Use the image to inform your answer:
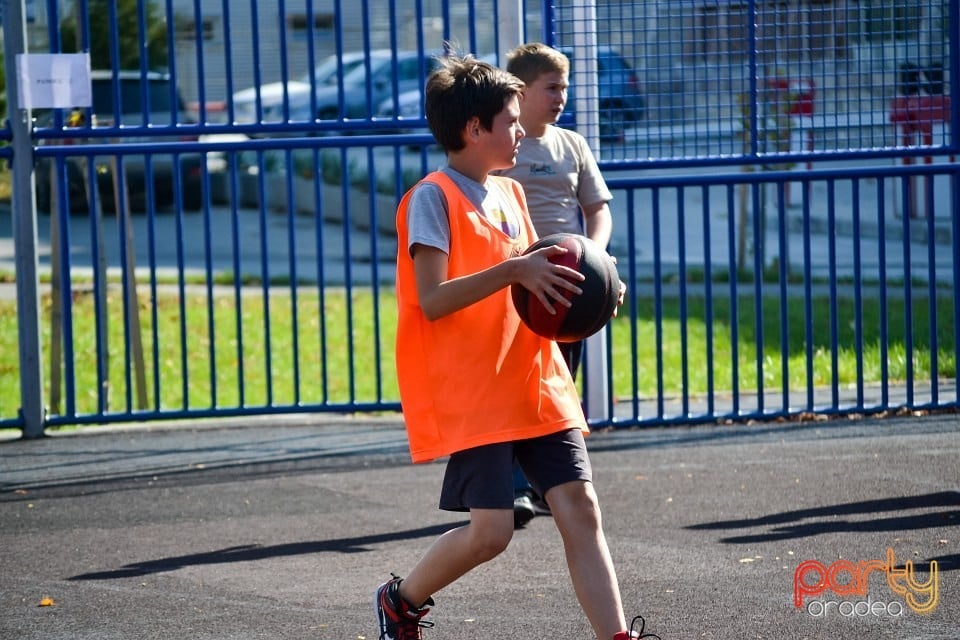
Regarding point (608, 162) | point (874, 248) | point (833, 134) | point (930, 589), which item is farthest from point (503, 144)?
point (874, 248)

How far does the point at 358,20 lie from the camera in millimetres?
28750

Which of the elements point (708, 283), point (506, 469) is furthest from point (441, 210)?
point (708, 283)

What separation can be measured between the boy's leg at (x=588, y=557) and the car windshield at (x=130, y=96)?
43.2 feet

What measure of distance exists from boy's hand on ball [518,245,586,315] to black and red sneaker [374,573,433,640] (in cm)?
92

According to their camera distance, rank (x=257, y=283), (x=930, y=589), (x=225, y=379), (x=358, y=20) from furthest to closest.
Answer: (x=358, y=20), (x=257, y=283), (x=225, y=379), (x=930, y=589)

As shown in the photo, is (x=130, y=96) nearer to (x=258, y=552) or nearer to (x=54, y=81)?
(x=54, y=81)

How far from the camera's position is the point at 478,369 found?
11.8 feet

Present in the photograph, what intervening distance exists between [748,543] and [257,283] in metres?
9.34

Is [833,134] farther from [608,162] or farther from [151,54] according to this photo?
[151,54]

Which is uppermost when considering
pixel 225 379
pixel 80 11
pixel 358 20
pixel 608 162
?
pixel 358 20

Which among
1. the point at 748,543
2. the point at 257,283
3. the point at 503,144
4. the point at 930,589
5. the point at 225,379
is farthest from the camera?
the point at 257,283

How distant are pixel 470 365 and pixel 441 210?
1.36ft

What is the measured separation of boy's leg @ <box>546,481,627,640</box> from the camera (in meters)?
3.49

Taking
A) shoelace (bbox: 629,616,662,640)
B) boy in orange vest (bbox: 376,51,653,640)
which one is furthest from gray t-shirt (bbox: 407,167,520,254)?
shoelace (bbox: 629,616,662,640)
